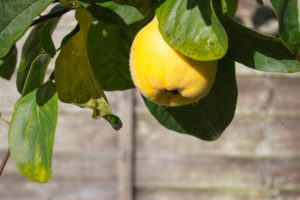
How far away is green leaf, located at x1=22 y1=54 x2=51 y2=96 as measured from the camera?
0.54m

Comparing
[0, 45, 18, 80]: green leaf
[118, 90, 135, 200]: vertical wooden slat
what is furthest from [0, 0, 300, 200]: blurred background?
[0, 45, 18, 80]: green leaf

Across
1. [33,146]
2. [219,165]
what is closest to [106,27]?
[33,146]

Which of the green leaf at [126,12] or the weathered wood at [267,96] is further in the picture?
the weathered wood at [267,96]

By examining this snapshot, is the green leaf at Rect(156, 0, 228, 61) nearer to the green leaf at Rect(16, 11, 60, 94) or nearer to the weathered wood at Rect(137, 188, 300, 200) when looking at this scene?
the green leaf at Rect(16, 11, 60, 94)

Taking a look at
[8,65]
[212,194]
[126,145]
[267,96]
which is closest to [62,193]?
[126,145]

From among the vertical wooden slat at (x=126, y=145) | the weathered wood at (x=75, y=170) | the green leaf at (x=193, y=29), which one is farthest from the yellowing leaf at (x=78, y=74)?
the weathered wood at (x=75, y=170)

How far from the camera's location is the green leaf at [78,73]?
51 cm

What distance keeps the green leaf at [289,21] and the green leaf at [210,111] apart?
0.10m

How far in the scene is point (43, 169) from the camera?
0.51 metres

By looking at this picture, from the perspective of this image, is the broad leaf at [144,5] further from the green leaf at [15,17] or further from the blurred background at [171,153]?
the blurred background at [171,153]

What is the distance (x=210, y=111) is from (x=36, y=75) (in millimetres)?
190

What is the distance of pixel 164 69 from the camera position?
475 mm

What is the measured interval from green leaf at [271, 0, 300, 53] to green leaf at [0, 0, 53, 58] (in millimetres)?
205

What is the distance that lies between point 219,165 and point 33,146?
2077 millimetres
